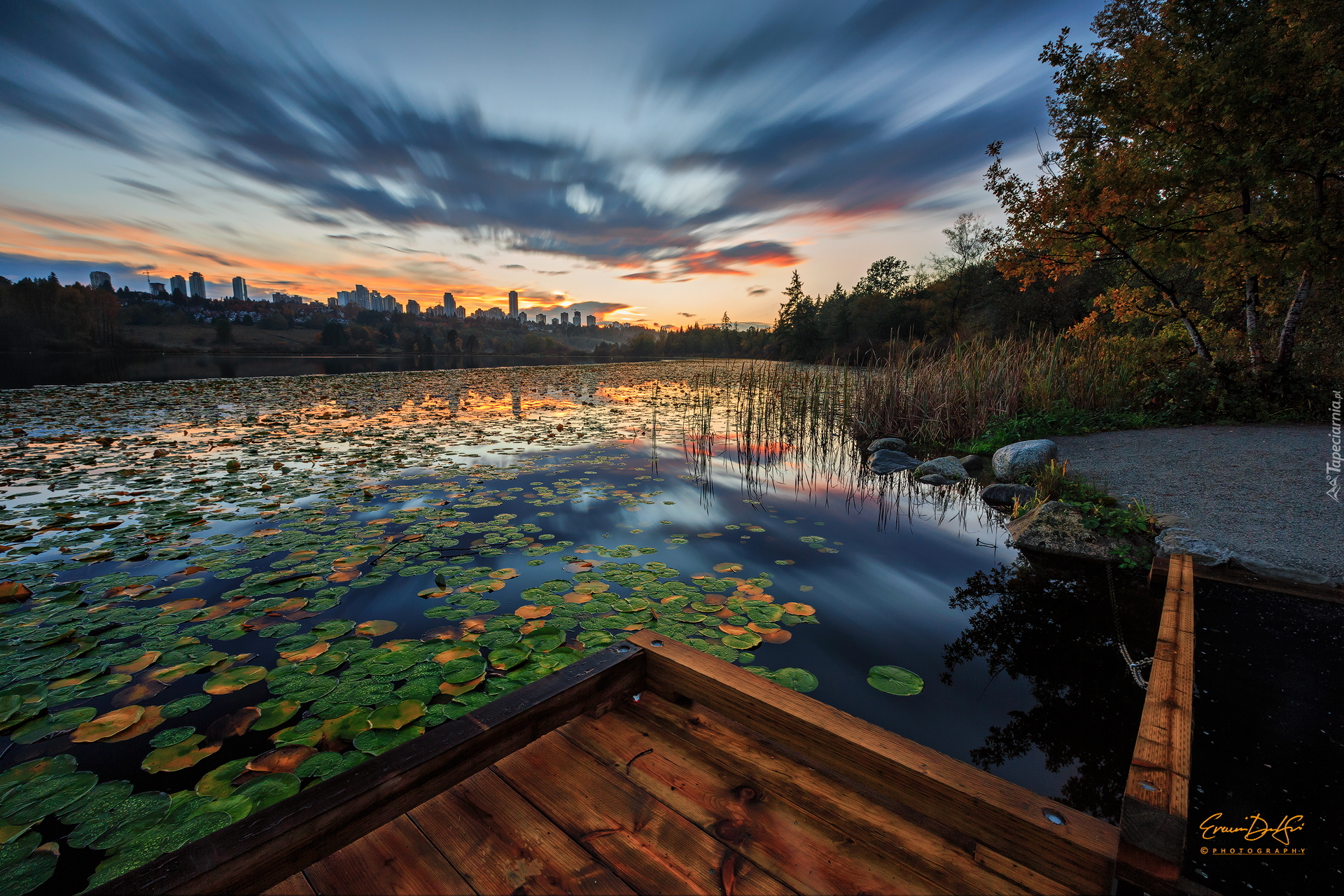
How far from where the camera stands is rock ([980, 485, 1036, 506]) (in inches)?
225

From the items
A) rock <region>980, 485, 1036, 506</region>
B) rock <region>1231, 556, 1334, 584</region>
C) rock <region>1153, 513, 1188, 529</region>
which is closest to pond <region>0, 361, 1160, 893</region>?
rock <region>980, 485, 1036, 506</region>

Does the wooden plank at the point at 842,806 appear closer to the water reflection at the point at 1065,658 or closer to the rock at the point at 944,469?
the water reflection at the point at 1065,658

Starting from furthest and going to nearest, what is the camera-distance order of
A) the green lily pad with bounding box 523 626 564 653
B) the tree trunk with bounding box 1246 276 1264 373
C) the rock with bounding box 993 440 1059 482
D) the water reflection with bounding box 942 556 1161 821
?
the tree trunk with bounding box 1246 276 1264 373
the rock with bounding box 993 440 1059 482
the green lily pad with bounding box 523 626 564 653
the water reflection with bounding box 942 556 1161 821

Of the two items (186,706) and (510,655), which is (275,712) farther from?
(510,655)

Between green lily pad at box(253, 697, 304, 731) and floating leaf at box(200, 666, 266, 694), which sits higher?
floating leaf at box(200, 666, 266, 694)

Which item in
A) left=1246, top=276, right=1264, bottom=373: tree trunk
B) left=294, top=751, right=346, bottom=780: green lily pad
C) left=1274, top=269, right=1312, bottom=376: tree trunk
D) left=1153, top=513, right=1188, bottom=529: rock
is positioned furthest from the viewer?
left=1246, top=276, right=1264, bottom=373: tree trunk

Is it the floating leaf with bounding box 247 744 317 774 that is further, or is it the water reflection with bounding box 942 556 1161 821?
the water reflection with bounding box 942 556 1161 821

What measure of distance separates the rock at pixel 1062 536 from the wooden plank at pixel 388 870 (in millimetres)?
5042

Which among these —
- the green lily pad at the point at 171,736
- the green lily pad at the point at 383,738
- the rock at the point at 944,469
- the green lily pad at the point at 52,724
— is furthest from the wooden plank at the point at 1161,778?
the rock at the point at 944,469

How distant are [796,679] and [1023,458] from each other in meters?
5.77

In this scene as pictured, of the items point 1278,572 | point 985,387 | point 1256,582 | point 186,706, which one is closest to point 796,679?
point 186,706

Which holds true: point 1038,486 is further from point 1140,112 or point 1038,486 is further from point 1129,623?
point 1140,112

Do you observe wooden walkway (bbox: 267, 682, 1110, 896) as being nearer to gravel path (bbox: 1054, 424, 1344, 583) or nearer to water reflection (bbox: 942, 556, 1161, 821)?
water reflection (bbox: 942, 556, 1161, 821)

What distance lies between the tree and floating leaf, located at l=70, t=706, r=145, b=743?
494 inches
